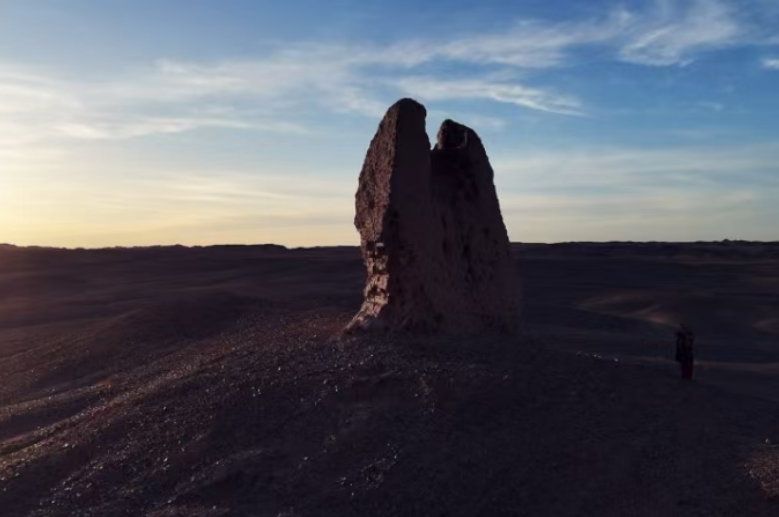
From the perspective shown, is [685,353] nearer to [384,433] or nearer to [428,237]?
[428,237]

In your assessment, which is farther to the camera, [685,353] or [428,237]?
[428,237]

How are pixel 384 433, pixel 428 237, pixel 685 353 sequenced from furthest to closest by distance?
pixel 428 237 → pixel 685 353 → pixel 384 433

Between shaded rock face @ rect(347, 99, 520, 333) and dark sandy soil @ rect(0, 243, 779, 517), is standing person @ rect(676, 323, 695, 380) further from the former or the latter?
shaded rock face @ rect(347, 99, 520, 333)

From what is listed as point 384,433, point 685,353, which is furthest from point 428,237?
point 685,353

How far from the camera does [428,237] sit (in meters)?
12.2

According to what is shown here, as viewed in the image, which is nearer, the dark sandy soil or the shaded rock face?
the dark sandy soil

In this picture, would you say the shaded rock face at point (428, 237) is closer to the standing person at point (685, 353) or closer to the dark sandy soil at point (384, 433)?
the dark sandy soil at point (384, 433)

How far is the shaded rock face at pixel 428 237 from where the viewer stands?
1204cm

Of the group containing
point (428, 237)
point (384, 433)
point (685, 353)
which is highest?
point (428, 237)

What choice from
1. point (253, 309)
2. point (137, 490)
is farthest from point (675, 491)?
point (253, 309)

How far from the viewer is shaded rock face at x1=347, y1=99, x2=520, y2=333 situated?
12.0 meters

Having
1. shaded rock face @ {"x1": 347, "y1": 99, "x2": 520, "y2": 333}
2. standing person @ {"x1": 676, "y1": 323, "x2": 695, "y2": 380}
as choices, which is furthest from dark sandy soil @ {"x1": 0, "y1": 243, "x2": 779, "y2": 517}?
shaded rock face @ {"x1": 347, "y1": 99, "x2": 520, "y2": 333}

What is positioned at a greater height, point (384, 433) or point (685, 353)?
point (685, 353)

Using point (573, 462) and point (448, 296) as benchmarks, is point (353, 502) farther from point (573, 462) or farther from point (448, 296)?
point (448, 296)
